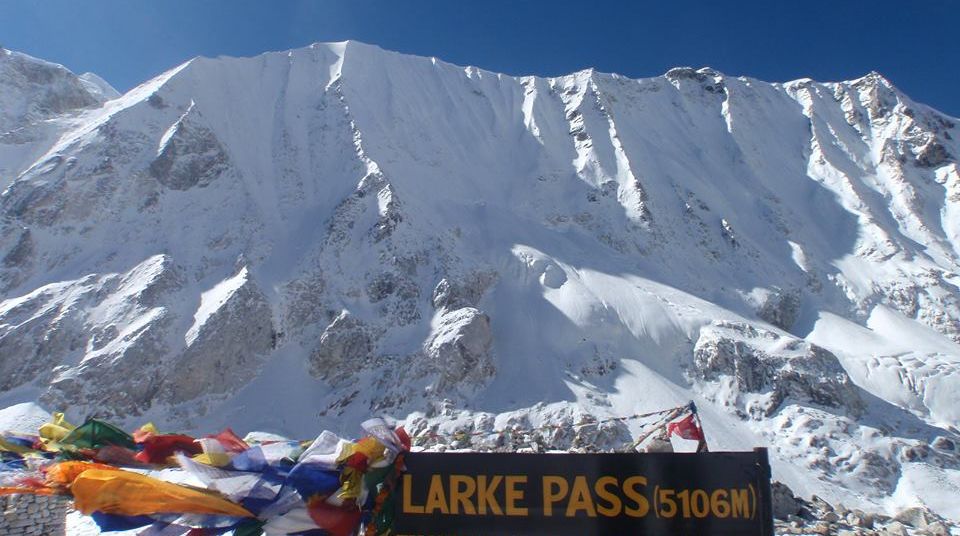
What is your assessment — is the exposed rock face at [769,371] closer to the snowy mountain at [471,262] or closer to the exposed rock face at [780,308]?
the snowy mountain at [471,262]

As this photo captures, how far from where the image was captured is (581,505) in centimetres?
474

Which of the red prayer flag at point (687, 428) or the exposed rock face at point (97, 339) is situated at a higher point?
the exposed rock face at point (97, 339)

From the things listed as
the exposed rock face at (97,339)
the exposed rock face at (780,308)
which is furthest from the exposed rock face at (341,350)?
the exposed rock face at (780,308)

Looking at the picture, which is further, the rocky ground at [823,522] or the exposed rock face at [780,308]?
the exposed rock face at [780,308]

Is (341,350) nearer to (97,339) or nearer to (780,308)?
(97,339)

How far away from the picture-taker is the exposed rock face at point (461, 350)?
3403cm

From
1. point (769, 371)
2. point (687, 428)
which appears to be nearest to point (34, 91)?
point (769, 371)

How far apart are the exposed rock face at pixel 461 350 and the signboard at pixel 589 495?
2893 centimetres

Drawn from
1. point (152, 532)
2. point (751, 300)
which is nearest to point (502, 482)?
point (152, 532)

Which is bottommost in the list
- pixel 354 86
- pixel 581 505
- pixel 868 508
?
pixel 581 505

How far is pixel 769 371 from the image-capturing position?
33656 mm

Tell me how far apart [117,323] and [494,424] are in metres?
22.0

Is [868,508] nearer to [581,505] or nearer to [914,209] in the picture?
[581,505]

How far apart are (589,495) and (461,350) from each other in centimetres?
3018
